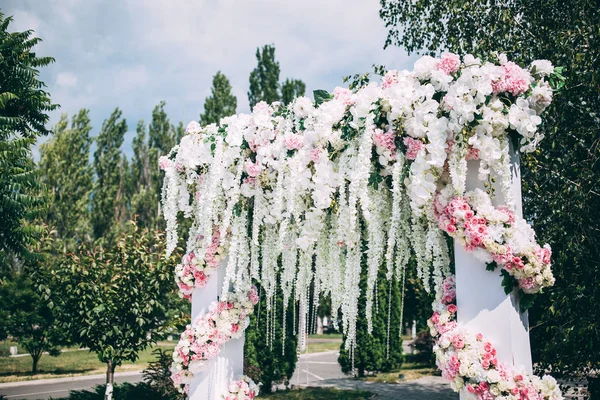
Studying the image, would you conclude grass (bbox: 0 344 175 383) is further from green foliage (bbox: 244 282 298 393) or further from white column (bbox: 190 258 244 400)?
white column (bbox: 190 258 244 400)

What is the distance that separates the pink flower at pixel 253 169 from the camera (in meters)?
3.91

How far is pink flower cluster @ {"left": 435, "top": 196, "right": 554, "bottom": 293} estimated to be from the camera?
2.82 m

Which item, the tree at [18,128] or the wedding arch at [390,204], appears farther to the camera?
the tree at [18,128]

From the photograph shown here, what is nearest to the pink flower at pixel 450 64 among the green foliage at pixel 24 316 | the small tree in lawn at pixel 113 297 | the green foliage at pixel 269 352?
the small tree in lawn at pixel 113 297

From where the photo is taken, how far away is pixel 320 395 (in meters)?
9.62

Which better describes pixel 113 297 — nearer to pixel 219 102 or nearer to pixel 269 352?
pixel 269 352

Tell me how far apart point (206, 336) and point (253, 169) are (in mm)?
1697

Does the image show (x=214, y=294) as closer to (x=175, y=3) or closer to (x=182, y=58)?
(x=175, y=3)

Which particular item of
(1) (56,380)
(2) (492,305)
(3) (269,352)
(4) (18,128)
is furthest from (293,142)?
(1) (56,380)

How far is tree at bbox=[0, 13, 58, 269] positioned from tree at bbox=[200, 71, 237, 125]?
1112 cm

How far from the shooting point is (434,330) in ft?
10.4

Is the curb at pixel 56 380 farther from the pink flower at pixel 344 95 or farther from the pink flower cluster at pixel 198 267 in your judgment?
the pink flower at pixel 344 95

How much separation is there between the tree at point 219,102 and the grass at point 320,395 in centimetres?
1337

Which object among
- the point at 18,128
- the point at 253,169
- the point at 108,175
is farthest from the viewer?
the point at 108,175
